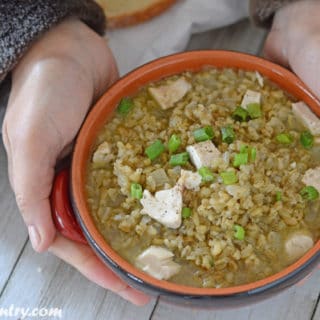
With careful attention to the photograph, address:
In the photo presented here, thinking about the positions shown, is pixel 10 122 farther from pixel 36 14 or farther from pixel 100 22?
pixel 100 22

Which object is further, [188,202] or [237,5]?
[237,5]

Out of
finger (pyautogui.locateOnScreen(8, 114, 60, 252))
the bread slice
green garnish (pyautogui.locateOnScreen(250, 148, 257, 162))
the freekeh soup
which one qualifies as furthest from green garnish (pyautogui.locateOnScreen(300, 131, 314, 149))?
the bread slice

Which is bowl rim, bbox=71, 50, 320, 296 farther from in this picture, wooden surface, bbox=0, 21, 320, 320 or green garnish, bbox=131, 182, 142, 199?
wooden surface, bbox=0, 21, 320, 320

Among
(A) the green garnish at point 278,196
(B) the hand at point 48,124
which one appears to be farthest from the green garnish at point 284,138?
(B) the hand at point 48,124

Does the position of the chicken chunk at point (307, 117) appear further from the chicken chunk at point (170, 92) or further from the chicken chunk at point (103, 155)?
the chicken chunk at point (103, 155)

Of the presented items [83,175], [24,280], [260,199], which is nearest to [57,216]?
[83,175]

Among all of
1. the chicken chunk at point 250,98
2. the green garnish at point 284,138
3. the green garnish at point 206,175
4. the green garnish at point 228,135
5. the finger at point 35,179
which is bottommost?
the finger at point 35,179

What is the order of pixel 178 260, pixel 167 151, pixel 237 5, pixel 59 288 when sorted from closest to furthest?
pixel 178 260, pixel 167 151, pixel 59 288, pixel 237 5

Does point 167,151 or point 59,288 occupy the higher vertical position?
point 167,151
